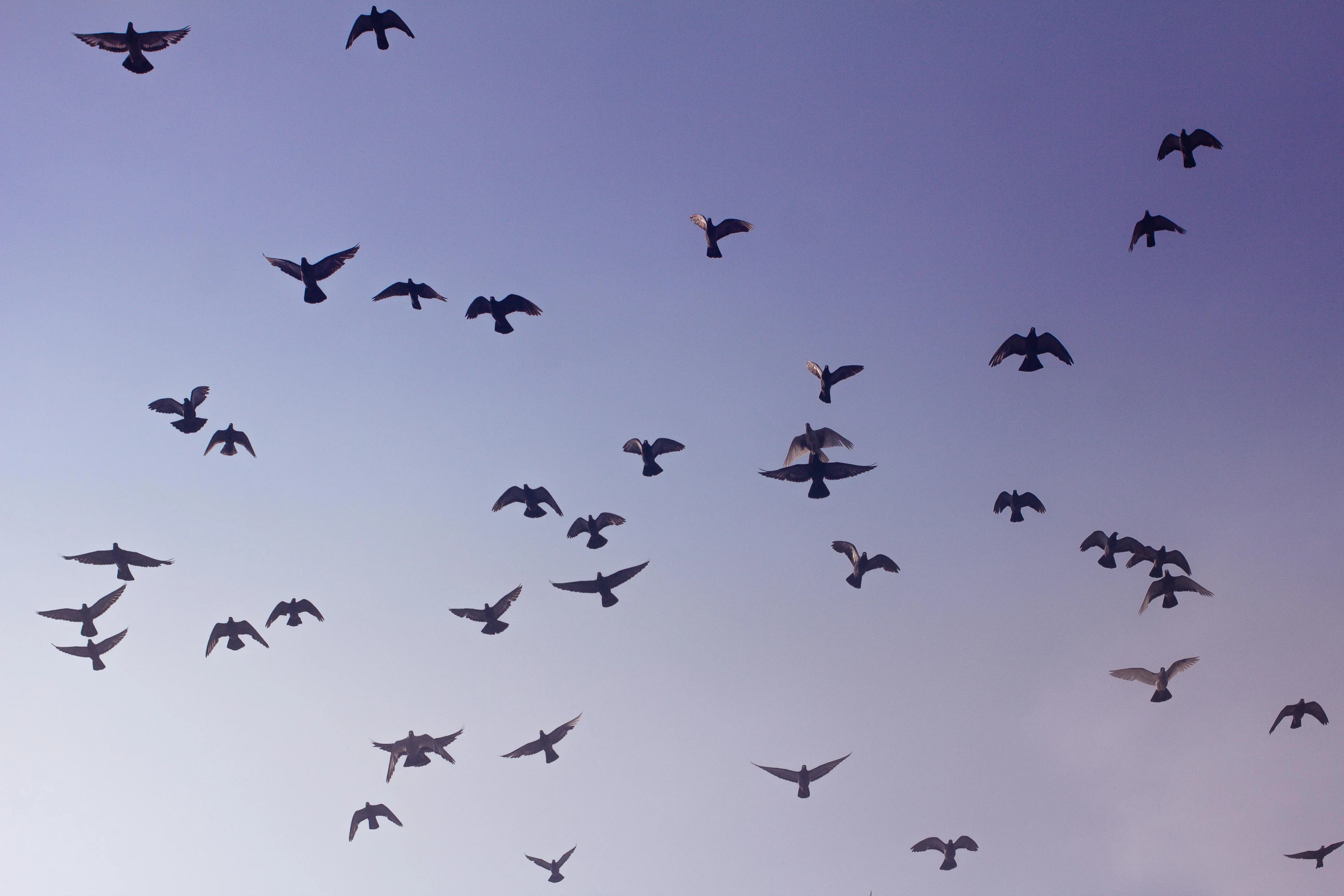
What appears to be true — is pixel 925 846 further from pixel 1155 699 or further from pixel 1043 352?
pixel 1043 352

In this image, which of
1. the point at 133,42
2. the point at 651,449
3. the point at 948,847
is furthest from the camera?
the point at 948,847

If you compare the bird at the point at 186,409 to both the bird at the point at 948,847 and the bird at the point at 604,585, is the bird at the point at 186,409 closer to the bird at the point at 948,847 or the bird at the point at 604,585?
the bird at the point at 604,585

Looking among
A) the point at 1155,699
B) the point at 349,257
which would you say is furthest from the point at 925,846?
the point at 349,257

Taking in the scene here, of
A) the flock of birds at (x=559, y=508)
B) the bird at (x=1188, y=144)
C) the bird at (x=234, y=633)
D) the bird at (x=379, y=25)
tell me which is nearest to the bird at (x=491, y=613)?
the flock of birds at (x=559, y=508)

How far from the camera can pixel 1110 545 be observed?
2300 cm

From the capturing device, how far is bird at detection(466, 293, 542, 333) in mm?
20578

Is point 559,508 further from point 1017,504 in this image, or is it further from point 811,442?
point 1017,504

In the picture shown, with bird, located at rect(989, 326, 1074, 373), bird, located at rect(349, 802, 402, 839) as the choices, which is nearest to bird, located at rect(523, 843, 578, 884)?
bird, located at rect(349, 802, 402, 839)

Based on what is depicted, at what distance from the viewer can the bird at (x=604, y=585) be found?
20906mm

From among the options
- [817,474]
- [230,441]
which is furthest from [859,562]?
[230,441]

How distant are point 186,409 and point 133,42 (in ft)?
23.6

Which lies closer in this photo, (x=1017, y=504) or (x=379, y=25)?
(x=379, y=25)

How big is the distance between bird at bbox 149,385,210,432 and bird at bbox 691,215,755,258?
10969 millimetres

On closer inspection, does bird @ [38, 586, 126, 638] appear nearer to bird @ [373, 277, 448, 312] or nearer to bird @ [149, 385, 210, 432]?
bird @ [149, 385, 210, 432]
